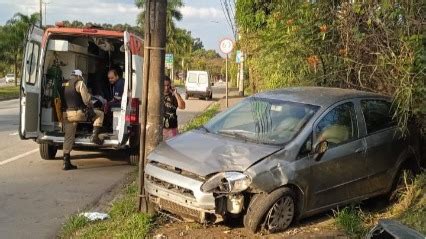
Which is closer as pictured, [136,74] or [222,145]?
[222,145]

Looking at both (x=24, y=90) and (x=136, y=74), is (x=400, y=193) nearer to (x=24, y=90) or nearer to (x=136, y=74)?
(x=136, y=74)

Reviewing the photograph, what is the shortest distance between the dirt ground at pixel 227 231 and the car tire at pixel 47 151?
187 inches

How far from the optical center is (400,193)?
7.10 meters

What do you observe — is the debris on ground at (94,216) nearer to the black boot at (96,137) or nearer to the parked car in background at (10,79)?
the black boot at (96,137)

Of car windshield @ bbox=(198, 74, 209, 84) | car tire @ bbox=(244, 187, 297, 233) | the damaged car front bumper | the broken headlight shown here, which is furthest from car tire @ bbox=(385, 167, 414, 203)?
car windshield @ bbox=(198, 74, 209, 84)

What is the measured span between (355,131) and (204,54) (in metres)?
102

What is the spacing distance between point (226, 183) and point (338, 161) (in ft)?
5.14

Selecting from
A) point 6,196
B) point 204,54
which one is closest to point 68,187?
point 6,196

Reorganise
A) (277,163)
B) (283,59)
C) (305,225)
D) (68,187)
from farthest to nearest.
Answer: (283,59), (68,187), (305,225), (277,163)

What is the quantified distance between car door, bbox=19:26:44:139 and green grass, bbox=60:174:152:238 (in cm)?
337

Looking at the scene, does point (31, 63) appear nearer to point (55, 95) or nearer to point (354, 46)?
point (55, 95)

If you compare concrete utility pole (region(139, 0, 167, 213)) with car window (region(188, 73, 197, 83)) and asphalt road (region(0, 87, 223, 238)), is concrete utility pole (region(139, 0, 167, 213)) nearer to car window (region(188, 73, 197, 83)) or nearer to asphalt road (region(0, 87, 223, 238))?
asphalt road (region(0, 87, 223, 238))

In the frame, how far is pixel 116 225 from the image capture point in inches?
235

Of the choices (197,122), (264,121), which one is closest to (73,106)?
(264,121)
